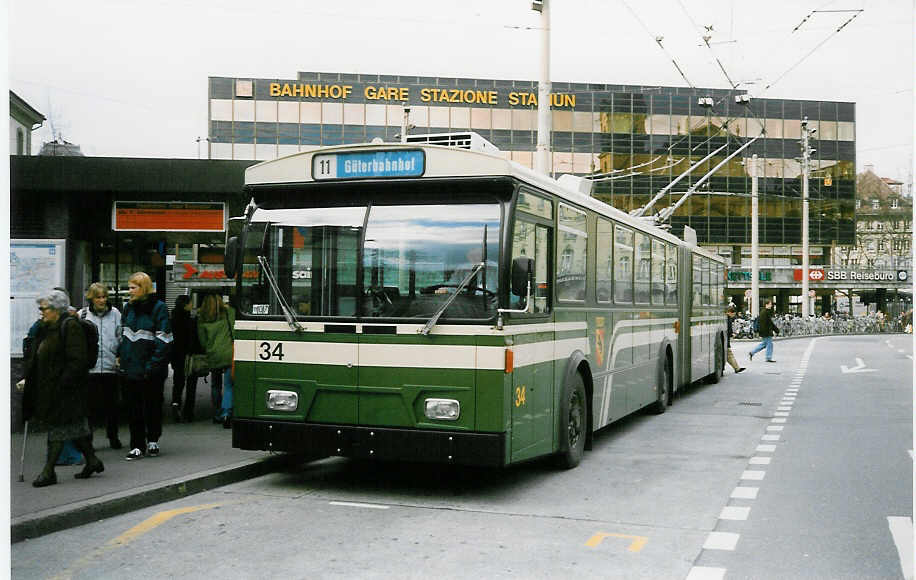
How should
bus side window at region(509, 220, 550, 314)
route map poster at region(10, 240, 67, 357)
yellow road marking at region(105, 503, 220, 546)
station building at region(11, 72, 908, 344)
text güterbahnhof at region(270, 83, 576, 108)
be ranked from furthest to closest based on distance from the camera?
text güterbahnhof at region(270, 83, 576, 108) → station building at region(11, 72, 908, 344) → route map poster at region(10, 240, 67, 357) → bus side window at region(509, 220, 550, 314) → yellow road marking at region(105, 503, 220, 546)

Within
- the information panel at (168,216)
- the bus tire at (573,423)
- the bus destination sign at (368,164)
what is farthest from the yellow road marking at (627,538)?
the information panel at (168,216)

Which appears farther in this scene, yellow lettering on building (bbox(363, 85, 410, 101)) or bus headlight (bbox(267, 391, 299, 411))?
yellow lettering on building (bbox(363, 85, 410, 101))

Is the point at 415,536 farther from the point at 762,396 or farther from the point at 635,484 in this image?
the point at 762,396

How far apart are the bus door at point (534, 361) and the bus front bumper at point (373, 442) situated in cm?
35

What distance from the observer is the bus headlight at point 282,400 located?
28.1 ft

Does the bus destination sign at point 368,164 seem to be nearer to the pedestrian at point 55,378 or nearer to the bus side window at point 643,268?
the pedestrian at point 55,378

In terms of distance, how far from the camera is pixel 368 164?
28.0ft

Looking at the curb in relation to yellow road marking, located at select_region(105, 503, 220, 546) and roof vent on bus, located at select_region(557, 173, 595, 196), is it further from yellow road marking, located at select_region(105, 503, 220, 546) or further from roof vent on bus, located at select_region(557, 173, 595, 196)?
roof vent on bus, located at select_region(557, 173, 595, 196)

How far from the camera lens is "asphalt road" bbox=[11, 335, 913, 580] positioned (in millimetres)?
6289

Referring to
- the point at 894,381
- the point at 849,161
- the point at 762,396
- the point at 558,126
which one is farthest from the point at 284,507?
the point at 849,161

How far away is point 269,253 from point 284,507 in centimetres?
221

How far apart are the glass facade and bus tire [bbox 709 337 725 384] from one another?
1445 inches

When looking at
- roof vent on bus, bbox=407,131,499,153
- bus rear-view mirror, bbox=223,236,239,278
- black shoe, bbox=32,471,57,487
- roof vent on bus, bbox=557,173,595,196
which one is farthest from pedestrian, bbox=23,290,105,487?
roof vent on bus, bbox=557,173,595,196

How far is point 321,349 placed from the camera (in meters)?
8.50
